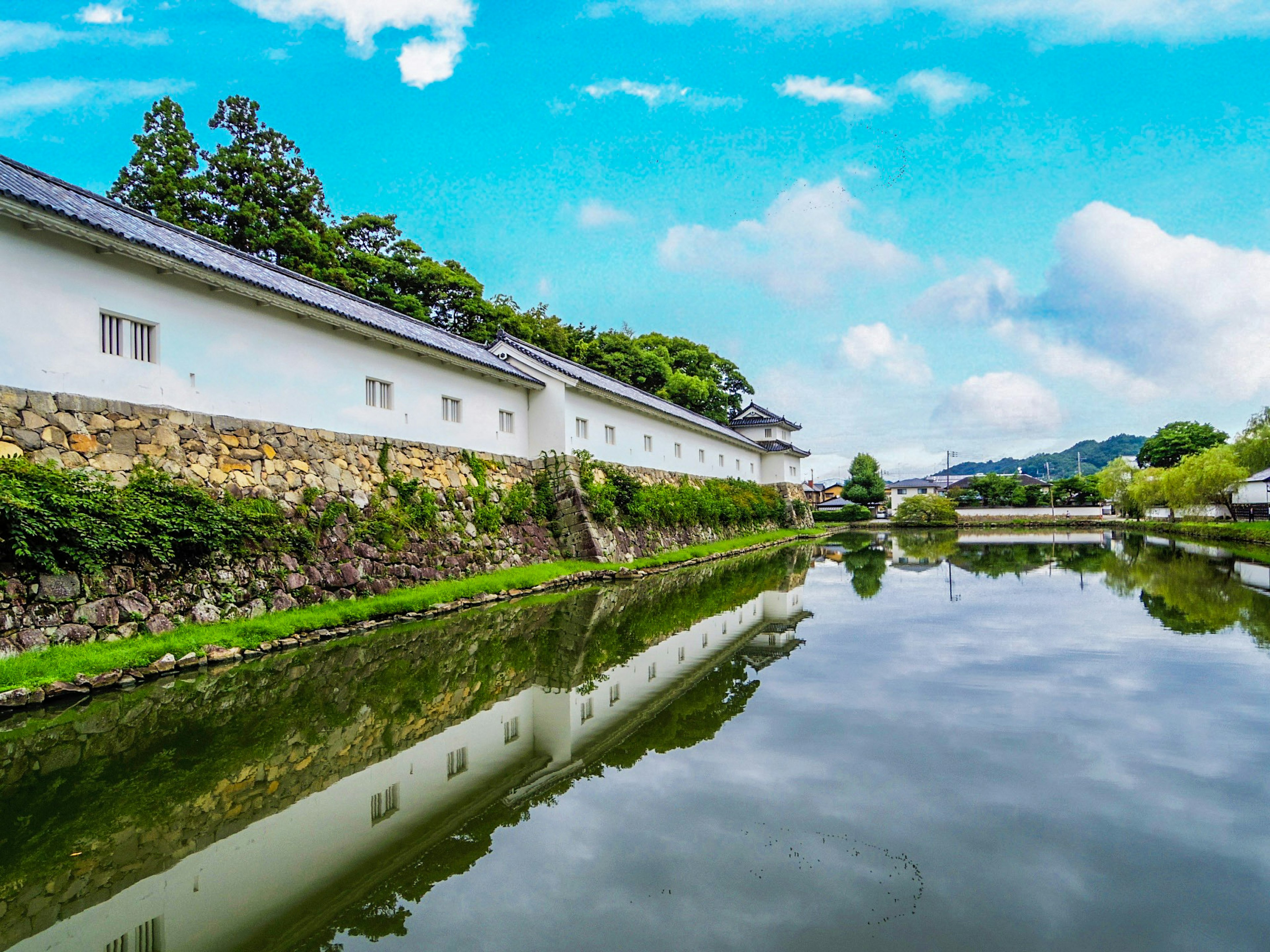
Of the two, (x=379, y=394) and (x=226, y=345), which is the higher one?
(x=226, y=345)

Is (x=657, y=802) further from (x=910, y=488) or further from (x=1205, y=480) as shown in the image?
(x=910, y=488)

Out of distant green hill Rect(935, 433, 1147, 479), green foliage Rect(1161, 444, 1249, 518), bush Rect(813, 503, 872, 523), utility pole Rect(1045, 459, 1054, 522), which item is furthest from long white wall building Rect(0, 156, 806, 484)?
distant green hill Rect(935, 433, 1147, 479)

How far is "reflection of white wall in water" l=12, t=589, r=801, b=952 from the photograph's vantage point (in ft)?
10.0

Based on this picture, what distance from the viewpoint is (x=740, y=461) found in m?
36.5

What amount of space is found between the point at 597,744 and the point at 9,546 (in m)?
6.72

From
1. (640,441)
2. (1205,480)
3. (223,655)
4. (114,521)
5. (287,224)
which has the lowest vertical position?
(223,655)

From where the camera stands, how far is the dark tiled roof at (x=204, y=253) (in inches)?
340

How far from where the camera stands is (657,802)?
430 centimetres

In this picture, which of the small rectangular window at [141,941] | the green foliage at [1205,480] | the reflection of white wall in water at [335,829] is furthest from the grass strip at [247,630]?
the green foliage at [1205,480]

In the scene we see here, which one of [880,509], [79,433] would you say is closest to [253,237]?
[79,433]

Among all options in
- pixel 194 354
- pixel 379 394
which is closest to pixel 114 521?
pixel 194 354

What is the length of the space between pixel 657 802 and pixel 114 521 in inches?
298

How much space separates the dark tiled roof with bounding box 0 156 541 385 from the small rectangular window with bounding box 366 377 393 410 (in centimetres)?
105

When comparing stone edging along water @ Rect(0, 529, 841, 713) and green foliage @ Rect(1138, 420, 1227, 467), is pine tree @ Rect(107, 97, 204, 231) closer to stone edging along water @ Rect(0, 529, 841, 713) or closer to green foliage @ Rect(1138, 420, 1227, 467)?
stone edging along water @ Rect(0, 529, 841, 713)
